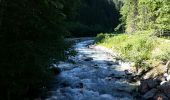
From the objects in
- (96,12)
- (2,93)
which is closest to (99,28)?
(96,12)

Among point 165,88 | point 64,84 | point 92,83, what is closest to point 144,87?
point 165,88

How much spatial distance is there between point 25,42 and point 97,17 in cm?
9936

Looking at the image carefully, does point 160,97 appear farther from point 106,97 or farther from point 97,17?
point 97,17

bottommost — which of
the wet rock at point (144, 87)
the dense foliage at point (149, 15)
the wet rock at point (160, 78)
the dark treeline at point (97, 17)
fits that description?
the wet rock at point (144, 87)

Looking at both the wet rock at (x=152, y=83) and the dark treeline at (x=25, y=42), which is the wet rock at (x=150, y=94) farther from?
the dark treeline at (x=25, y=42)

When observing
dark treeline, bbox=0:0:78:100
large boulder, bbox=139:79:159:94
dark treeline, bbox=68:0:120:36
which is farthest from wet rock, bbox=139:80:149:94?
dark treeline, bbox=68:0:120:36

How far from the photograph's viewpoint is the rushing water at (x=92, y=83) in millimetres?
17859

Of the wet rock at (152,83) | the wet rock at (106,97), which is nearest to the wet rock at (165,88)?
the wet rock at (152,83)

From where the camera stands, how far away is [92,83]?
21109 millimetres

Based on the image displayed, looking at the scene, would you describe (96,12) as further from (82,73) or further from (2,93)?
(2,93)

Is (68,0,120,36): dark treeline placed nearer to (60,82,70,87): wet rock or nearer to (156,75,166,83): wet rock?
(60,82,70,87): wet rock

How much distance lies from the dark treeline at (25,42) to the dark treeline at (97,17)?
263 feet

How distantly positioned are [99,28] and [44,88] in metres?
85.9

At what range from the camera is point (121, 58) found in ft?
98.0
